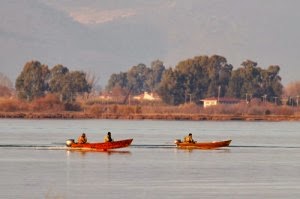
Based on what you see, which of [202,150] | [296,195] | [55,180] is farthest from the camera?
[202,150]

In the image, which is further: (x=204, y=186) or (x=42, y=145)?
(x=42, y=145)

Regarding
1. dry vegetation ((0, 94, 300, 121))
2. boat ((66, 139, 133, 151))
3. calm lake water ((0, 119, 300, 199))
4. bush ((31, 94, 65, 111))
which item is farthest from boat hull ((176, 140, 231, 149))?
bush ((31, 94, 65, 111))

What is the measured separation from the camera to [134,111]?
7146 inches

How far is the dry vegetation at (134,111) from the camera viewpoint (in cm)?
17862

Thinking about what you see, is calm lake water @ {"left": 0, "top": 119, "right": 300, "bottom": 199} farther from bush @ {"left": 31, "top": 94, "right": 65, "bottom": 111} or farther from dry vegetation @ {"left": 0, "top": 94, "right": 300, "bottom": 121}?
bush @ {"left": 31, "top": 94, "right": 65, "bottom": 111}

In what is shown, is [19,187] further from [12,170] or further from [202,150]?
[202,150]

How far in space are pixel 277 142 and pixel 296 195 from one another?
49243mm

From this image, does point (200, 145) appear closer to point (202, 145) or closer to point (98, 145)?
point (202, 145)

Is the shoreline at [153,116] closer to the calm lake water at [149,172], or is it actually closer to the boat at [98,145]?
the calm lake water at [149,172]

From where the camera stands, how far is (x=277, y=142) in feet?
313

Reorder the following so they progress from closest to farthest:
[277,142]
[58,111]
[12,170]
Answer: [12,170]
[277,142]
[58,111]

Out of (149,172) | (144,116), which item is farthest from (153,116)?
(149,172)

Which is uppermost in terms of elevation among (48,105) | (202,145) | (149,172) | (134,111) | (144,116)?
(48,105)

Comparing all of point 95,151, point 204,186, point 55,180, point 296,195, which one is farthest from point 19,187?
point 95,151
